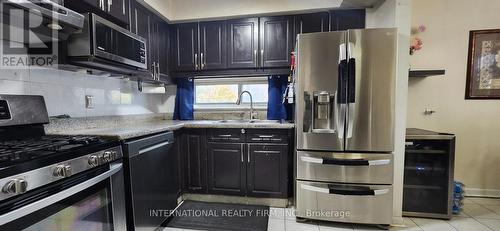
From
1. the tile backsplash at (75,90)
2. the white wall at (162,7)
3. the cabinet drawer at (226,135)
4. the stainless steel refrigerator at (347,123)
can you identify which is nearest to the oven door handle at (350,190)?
the stainless steel refrigerator at (347,123)

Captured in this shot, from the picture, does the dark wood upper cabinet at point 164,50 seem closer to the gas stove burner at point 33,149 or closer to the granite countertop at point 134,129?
the granite countertop at point 134,129

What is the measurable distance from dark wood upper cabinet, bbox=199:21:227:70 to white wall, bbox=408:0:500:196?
2.24m

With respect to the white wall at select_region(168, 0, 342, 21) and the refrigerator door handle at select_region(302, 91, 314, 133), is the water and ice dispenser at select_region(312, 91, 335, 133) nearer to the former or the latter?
the refrigerator door handle at select_region(302, 91, 314, 133)

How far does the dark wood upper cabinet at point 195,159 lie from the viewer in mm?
2475

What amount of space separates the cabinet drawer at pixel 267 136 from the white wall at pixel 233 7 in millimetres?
1364

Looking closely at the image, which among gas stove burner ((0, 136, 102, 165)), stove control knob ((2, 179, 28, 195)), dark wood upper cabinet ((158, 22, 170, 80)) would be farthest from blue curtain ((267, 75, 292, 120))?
stove control knob ((2, 179, 28, 195))

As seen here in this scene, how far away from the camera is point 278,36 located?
8.58 feet

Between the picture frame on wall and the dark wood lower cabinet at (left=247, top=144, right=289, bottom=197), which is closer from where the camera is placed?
the dark wood lower cabinet at (left=247, top=144, right=289, bottom=197)

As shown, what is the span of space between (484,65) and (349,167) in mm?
Answer: 2124

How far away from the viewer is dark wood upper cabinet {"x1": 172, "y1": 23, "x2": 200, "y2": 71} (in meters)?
2.80

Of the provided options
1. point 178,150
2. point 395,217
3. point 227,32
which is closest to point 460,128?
point 395,217

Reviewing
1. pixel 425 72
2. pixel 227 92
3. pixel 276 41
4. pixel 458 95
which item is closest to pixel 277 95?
pixel 276 41

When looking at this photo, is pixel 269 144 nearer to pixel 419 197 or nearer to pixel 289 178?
pixel 289 178

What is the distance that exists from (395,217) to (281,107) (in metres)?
1.56
